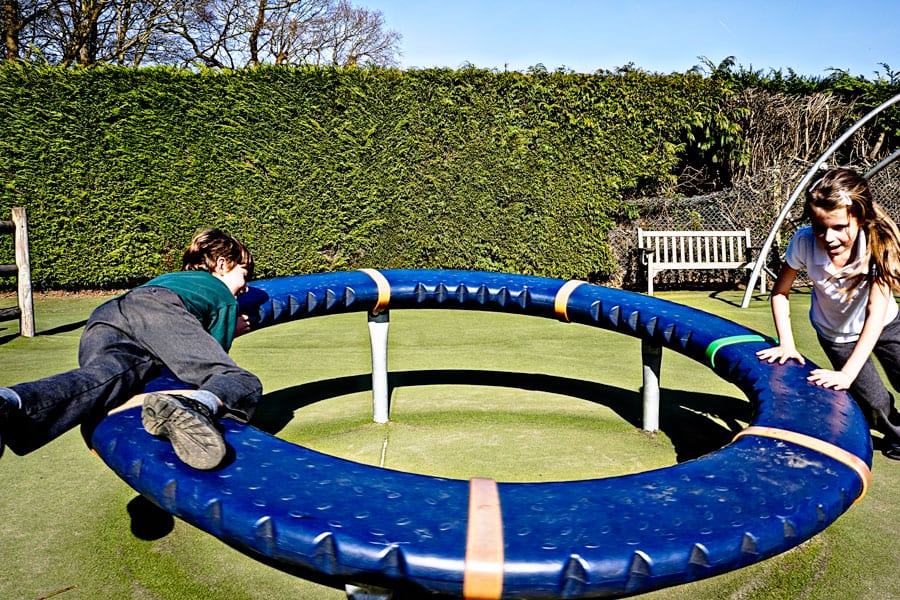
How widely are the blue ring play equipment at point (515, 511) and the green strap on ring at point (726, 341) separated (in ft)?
2.56

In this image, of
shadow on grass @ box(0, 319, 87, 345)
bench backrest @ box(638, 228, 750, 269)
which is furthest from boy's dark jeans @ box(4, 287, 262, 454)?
bench backrest @ box(638, 228, 750, 269)

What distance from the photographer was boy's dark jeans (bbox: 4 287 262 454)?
205cm

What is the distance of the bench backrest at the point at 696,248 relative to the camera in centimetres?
952

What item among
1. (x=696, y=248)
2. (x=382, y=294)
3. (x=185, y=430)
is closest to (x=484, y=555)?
(x=185, y=430)

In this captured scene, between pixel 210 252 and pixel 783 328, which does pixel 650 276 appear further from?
pixel 210 252

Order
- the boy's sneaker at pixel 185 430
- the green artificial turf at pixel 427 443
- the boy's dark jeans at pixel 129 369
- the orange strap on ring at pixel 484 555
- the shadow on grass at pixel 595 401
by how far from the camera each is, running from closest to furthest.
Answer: the orange strap on ring at pixel 484 555 < the boy's sneaker at pixel 185 430 < the boy's dark jeans at pixel 129 369 < the green artificial turf at pixel 427 443 < the shadow on grass at pixel 595 401

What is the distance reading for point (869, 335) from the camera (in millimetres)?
2617

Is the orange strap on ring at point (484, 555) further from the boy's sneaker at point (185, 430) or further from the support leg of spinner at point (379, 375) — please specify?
the support leg of spinner at point (379, 375)

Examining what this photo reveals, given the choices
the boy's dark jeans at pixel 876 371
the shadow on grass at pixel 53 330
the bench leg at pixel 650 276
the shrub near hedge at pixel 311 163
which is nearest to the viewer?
the boy's dark jeans at pixel 876 371

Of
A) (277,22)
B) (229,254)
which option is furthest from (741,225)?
(277,22)

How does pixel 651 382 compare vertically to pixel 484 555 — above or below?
below

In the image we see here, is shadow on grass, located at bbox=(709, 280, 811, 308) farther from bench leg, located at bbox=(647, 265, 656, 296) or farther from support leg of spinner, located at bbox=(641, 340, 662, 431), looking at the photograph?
support leg of spinner, located at bbox=(641, 340, 662, 431)

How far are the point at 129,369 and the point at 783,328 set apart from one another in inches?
95.3

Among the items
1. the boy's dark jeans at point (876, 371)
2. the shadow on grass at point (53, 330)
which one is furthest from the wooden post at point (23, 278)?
the boy's dark jeans at point (876, 371)
